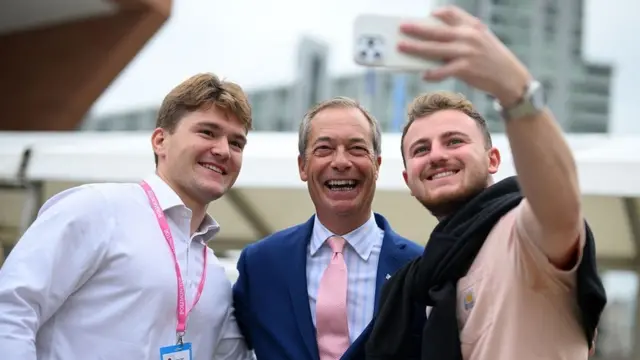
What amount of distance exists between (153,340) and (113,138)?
4874mm

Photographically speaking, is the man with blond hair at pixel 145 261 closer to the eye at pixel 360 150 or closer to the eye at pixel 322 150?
the eye at pixel 322 150

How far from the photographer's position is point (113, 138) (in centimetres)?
704

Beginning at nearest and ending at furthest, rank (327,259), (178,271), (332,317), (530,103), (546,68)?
(530,103) → (178,271) → (332,317) → (327,259) → (546,68)

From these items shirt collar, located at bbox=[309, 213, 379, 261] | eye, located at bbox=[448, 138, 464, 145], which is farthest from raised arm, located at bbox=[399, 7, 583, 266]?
shirt collar, located at bbox=[309, 213, 379, 261]

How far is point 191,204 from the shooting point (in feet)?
9.09

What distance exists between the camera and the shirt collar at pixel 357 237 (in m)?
2.82

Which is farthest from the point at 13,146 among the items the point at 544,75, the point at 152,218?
the point at 544,75

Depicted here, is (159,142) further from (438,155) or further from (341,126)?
(438,155)

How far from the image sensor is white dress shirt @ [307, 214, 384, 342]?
2689 millimetres

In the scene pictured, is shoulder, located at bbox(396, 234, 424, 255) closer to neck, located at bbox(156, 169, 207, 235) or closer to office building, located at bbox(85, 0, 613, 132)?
neck, located at bbox(156, 169, 207, 235)

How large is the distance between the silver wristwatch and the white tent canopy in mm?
3512

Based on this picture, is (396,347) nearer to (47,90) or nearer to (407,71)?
(407,71)

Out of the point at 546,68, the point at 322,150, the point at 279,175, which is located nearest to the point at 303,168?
the point at 322,150

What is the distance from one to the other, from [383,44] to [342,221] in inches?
53.7
